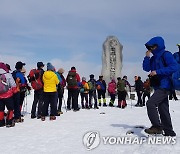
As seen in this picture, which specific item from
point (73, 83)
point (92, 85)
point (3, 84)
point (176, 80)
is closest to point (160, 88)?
point (176, 80)

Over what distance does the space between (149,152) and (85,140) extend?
1547 millimetres

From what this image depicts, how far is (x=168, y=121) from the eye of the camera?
5.10 meters

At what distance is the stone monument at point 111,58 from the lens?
2336cm

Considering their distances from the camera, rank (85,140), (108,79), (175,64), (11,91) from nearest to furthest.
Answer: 1. (175,64)
2. (85,140)
3. (11,91)
4. (108,79)

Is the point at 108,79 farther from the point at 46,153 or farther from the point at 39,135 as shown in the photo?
the point at 46,153

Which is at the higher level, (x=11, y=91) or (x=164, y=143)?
(x=11, y=91)

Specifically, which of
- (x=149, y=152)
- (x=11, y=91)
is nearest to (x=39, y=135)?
(x=11, y=91)

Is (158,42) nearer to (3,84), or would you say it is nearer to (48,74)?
(3,84)

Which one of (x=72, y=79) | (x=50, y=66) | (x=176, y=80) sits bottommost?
(x=176, y=80)

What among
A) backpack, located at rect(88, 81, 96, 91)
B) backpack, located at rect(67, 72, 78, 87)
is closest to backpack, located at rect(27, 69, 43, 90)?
backpack, located at rect(67, 72, 78, 87)

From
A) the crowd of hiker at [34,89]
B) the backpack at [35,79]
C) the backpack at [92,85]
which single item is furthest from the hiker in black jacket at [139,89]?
the backpack at [35,79]

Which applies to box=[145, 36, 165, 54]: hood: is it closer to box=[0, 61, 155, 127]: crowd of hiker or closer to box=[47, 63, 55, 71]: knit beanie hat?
box=[0, 61, 155, 127]: crowd of hiker

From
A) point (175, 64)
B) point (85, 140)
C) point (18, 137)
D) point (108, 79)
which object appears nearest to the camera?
point (175, 64)

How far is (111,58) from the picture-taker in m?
23.6
